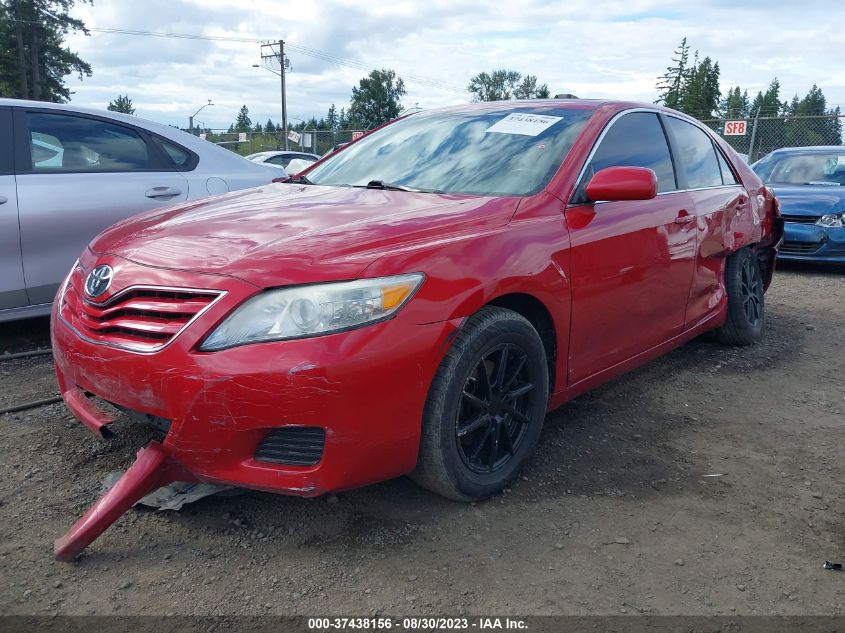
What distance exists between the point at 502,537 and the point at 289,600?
76 centimetres

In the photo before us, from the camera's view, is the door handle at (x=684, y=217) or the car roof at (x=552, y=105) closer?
the car roof at (x=552, y=105)

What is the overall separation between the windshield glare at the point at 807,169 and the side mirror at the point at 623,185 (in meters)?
6.70

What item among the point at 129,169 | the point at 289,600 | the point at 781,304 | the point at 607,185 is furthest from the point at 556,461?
the point at 781,304

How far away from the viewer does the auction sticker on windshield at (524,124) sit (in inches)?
135

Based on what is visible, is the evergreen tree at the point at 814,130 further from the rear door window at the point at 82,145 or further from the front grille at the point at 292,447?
the front grille at the point at 292,447

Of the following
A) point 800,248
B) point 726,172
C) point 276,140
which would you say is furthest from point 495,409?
point 276,140

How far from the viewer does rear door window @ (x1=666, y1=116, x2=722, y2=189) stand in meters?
4.14

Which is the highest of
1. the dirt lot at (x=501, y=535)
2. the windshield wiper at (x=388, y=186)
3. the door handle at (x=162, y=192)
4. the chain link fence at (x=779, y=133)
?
the chain link fence at (x=779, y=133)

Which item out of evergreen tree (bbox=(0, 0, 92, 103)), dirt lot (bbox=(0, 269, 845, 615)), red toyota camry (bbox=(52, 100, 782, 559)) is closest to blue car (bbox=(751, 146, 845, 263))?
dirt lot (bbox=(0, 269, 845, 615))

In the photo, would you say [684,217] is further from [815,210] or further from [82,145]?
[815,210]

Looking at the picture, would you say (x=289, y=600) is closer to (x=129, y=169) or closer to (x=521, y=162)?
(x=521, y=162)

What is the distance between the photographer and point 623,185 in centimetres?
301

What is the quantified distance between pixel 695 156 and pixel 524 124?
1378mm

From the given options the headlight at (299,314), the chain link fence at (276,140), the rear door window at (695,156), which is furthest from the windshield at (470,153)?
the chain link fence at (276,140)
